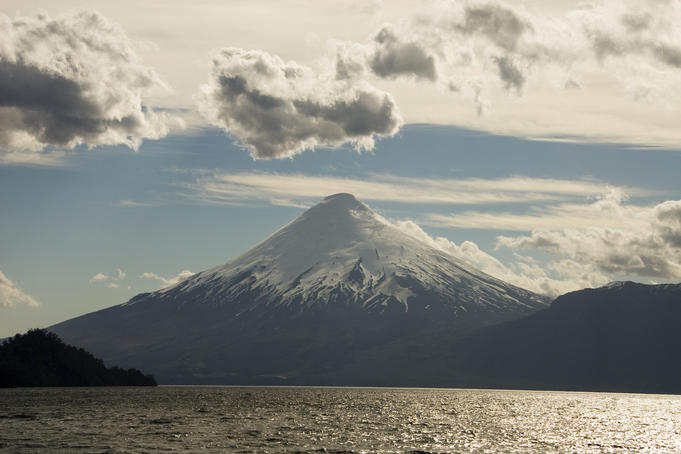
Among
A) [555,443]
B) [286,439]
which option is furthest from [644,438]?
[286,439]

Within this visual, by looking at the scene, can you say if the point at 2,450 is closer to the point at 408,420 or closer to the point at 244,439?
the point at 244,439

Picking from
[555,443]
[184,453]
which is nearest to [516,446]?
[555,443]

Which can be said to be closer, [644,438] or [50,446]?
[50,446]

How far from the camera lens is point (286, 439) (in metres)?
134

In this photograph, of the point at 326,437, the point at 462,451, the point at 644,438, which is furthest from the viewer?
the point at 644,438

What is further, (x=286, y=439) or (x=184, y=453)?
(x=286, y=439)

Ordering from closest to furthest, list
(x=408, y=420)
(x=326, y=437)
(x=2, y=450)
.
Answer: (x=2, y=450)
(x=326, y=437)
(x=408, y=420)

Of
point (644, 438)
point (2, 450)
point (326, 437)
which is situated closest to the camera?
point (2, 450)

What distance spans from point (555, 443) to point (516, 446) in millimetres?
12834

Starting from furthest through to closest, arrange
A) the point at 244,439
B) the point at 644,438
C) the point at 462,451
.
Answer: the point at 644,438, the point at 244,439, the point at 462,451

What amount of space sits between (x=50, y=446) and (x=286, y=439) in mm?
38491

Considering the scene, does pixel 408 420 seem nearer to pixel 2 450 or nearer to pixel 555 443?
pixel 555 443

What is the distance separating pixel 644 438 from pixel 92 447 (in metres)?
108

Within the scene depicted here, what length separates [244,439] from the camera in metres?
131
